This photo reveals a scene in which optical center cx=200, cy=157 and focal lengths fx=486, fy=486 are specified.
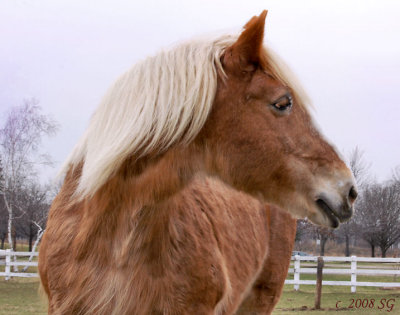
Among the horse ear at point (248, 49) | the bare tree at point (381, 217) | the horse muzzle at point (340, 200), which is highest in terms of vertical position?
the horse ear at point (248, 49)

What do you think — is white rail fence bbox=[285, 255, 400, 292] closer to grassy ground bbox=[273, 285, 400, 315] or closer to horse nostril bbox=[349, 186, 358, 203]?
grassy ground bbox=[273, 285, 400, 315]

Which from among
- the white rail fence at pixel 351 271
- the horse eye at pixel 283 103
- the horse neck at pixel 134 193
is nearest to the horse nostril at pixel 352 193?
the horse eye at pixel 283 103

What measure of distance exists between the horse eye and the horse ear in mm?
238

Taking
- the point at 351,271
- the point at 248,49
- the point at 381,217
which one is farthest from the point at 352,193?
the point at 381,217

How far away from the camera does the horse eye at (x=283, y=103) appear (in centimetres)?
263

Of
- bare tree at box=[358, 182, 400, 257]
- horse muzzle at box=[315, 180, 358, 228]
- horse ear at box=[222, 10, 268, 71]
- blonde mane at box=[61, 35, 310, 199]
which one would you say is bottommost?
bare tree at box=[358, 182, 400, 257]

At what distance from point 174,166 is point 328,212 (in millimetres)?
855

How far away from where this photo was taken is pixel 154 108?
2.60 meters

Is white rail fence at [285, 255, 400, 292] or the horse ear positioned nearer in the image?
the horse ear

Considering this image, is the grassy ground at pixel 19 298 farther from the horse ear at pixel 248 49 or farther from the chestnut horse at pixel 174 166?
the horse ear at pixel 248 49

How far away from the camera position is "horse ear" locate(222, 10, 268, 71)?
2564 mm

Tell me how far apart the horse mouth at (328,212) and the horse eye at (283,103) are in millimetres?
528

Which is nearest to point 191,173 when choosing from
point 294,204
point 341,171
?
point 294,204

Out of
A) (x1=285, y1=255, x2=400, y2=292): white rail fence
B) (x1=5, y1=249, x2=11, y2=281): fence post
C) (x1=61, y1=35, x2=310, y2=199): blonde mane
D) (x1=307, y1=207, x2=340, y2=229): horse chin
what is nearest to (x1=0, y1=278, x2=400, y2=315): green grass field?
(x1=285, y1=255, x2=400, y2=292): white rail fence
